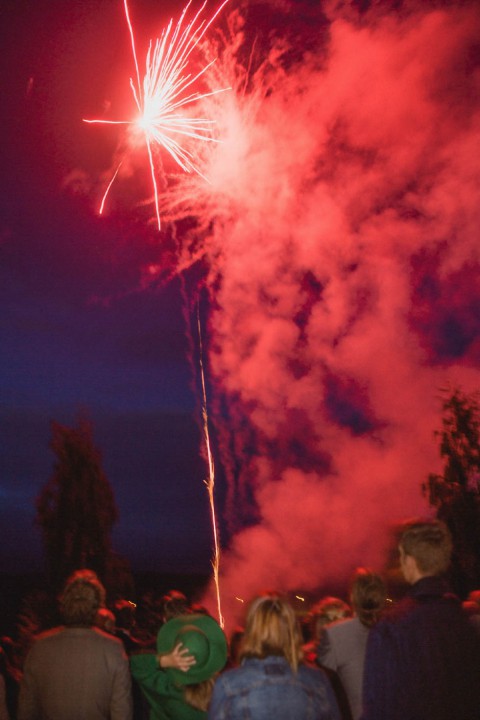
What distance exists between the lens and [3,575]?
84250 millimetres

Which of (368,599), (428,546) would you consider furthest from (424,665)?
(368,599)

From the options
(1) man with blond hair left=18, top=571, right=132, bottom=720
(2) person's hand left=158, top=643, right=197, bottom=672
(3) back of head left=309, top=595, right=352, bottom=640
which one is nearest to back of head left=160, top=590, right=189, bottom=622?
(1) man with blond hair left=18, top=571, right=132, bottom=720

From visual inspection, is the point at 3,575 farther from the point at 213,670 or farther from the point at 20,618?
the point at 213,670

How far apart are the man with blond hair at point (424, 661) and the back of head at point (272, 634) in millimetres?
323

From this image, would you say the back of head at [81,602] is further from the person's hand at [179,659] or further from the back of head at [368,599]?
the back of head at [368,599]

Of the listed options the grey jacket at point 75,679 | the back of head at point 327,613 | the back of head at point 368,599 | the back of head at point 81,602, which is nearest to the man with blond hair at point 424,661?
the back of head at point 368,599

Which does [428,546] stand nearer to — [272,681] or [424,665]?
[424,665]

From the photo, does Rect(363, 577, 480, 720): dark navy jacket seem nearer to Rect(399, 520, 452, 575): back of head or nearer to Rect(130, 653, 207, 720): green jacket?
Rect(399, 520, 452, 575): back of head

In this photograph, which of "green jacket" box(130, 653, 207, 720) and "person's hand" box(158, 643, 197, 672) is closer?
"person's hand" box(158, 643, 197, 672)

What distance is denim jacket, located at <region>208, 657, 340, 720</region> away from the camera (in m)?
2.61

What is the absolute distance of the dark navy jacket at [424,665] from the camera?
2.58 meters

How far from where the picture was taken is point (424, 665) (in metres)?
2.61

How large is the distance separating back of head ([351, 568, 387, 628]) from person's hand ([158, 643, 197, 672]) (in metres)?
1.20

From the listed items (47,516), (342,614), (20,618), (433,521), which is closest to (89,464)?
(47,516)
